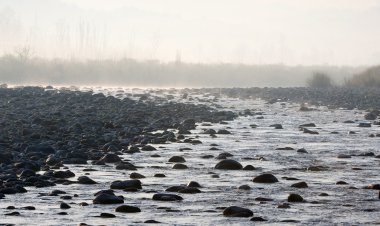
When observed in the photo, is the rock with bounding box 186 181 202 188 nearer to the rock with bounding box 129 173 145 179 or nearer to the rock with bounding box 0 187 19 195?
the rock with bounding box 129 173 145 179

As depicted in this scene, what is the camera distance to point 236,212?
42.8 ft

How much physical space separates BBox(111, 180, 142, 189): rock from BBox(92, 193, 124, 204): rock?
1594mm

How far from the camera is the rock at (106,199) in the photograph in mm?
14062

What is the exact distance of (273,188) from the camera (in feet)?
52.7

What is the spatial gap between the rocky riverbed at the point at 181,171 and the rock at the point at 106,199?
2cm

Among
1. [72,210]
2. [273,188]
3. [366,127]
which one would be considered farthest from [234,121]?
[72,210]

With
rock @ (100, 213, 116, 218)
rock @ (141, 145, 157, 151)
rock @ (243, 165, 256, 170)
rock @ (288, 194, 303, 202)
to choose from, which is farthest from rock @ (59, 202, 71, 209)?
rock @ (141, 145, 157, 151)

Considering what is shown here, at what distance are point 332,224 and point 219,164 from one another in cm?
738

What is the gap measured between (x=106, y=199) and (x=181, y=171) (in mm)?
5067

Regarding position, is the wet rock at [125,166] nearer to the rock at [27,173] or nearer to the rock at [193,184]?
the rock at [27,173]

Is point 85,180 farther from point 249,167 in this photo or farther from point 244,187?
point 249,167

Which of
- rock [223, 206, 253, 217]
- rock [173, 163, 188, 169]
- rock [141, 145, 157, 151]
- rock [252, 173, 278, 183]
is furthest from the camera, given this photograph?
rock [141, 145, 157, 151]

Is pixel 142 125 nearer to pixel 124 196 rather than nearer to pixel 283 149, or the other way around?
pixel 283 149

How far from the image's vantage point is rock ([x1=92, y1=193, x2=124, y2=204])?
14062 millimetres
